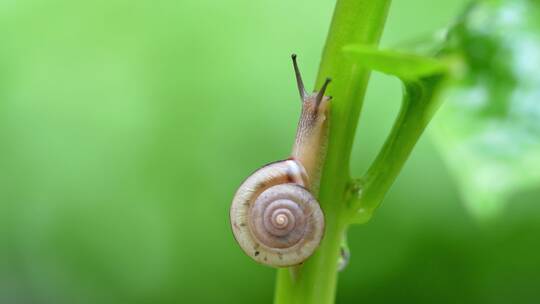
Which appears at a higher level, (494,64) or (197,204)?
(494,64)

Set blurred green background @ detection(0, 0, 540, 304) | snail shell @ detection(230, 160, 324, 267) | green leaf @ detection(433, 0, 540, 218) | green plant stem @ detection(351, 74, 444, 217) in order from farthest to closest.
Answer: blurred green background @ detection(0, 0, 540, 304)
snail shell @ detection(230, 160, 324, 267)
green plant stem @ detection(351, 74, 444, 217)
green leaf @ detection(433, 0, 540, 218)

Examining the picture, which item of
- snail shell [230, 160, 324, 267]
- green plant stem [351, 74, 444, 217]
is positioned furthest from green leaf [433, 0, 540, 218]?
snail shell [230, 160, 324, 267]

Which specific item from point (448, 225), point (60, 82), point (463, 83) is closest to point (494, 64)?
point (463, 83)

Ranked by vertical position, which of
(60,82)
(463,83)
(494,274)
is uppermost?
(463,83)

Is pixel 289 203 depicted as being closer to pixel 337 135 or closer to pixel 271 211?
pixel 271 211

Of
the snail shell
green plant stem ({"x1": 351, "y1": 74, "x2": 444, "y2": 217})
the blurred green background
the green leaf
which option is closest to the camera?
the green leaf

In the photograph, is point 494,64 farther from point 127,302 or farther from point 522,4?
point 127,302

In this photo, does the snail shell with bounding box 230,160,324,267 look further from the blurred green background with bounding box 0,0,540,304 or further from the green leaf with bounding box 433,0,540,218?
the blurred green background with bounding box 0,0,540,304

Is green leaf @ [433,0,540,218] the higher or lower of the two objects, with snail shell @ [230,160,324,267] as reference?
higher
